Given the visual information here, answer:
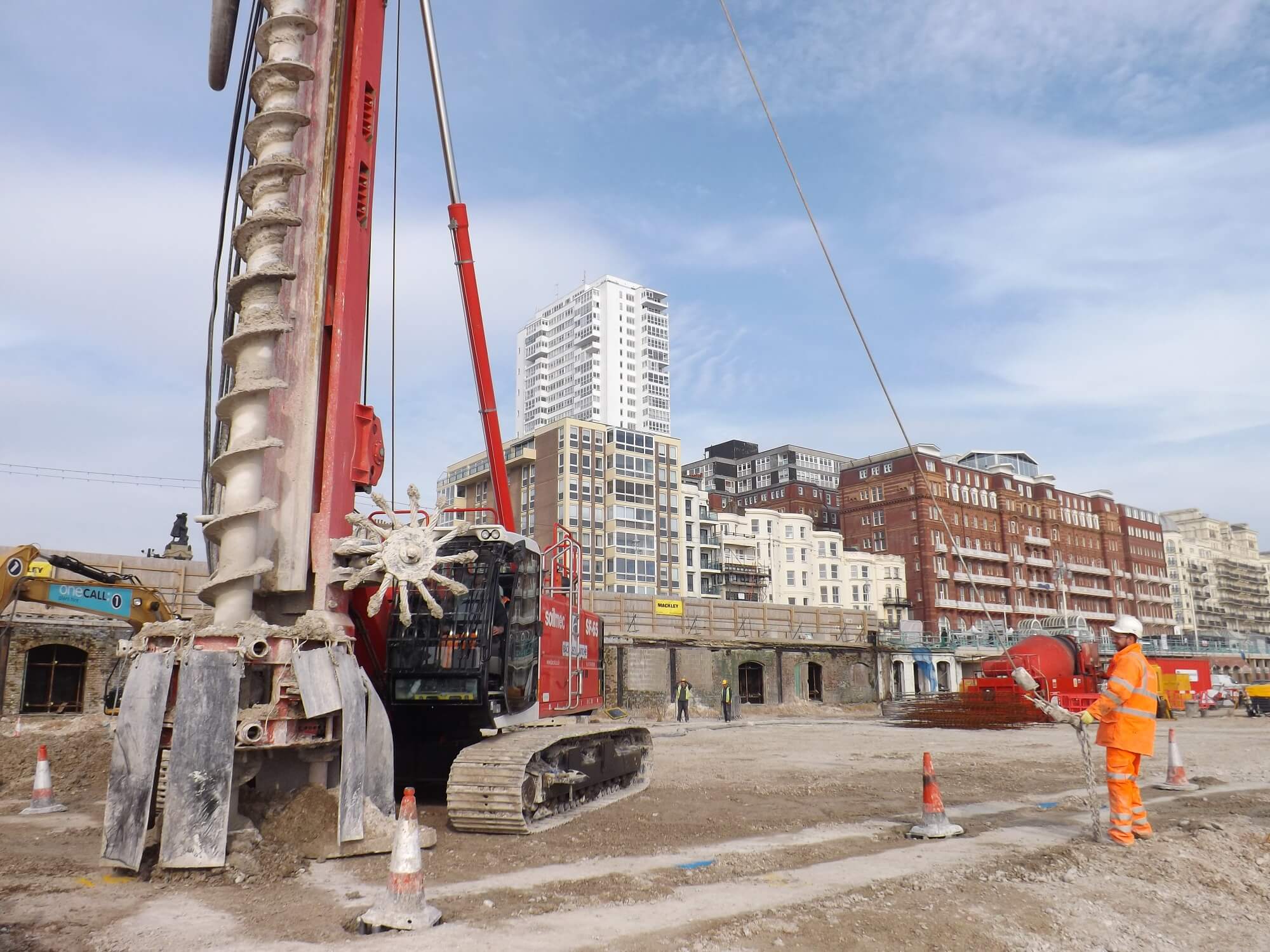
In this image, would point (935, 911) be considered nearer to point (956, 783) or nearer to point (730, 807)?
point (730, 807)

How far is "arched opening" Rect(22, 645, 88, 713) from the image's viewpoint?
84.3 feet

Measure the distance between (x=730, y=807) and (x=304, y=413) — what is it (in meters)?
6.82

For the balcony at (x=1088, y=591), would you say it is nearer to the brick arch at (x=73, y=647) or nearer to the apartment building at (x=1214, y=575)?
the apartment building at (x=1214, y=575)

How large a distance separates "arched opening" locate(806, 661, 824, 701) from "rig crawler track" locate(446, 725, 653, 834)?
36.9m

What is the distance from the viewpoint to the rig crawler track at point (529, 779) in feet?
28.0

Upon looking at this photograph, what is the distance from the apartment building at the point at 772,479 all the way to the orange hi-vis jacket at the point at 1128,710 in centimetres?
8663

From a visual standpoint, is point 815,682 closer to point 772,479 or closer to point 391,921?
point 391,921

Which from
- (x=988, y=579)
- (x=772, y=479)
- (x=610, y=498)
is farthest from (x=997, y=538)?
(x=610, y=498)

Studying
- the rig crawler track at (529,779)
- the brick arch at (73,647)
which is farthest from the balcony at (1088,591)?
the rig crawler track at (529,779)

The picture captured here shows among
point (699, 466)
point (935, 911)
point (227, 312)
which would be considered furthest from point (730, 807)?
point (699, 466)

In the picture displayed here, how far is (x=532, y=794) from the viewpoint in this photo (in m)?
9.00

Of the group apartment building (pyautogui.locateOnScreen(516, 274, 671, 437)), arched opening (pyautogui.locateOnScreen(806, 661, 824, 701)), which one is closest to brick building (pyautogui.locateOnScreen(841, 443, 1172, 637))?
arched opening (pyautogui.locateOnScreen(806, 661, 824, 701))

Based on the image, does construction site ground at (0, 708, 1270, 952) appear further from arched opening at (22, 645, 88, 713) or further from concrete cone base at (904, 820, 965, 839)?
arched opening at (22, 645, 88, 713)

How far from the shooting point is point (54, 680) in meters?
26.2
